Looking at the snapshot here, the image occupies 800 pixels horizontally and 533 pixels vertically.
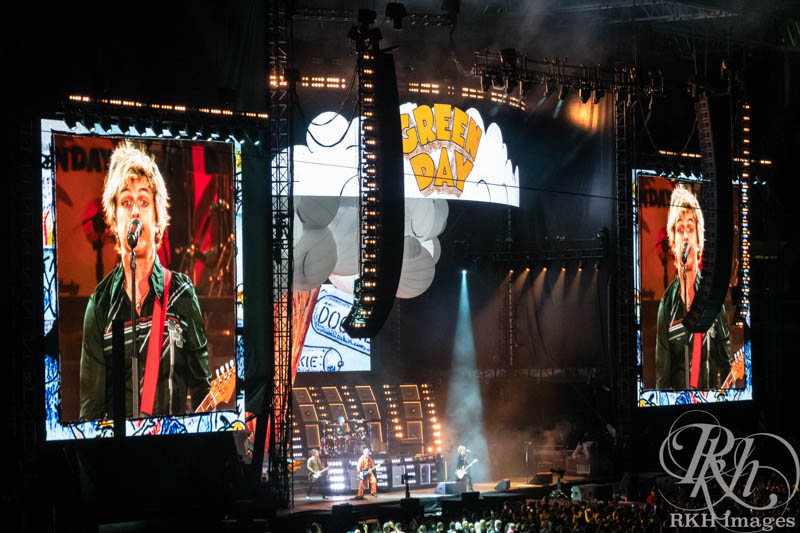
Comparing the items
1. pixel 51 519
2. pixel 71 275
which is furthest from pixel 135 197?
pixel 51 519

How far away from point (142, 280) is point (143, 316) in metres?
0.59

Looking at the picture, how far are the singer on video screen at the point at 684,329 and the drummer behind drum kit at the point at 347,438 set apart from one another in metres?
7.05

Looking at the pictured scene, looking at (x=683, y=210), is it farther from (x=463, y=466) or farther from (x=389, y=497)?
(x=389, y=497)

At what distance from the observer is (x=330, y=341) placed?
2166 centimetres

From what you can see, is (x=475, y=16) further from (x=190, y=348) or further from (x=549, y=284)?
(x=190, y=348)

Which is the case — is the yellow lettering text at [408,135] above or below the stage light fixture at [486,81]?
below

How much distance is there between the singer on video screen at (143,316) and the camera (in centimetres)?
1648

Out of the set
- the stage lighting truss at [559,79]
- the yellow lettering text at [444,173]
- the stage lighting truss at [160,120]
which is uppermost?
the stage lighting truss at [559,79]

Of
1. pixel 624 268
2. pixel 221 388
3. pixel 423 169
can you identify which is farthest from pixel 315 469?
pixel 624 268

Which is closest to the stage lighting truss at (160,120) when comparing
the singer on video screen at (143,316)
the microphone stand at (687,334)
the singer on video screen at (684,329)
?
the singer on video screen at (143,316)

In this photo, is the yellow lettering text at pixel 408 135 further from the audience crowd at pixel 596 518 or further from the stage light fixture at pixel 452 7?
the audience crowd at pixel 596 518

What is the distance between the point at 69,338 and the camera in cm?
1634

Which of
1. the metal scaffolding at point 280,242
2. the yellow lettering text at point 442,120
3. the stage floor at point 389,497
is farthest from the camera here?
the yellow lettering text at point 442,120

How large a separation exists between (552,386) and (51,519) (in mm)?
11770
